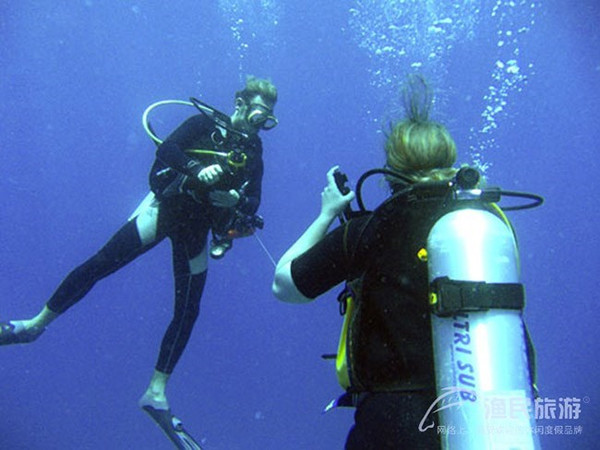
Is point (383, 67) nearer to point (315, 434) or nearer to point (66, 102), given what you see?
point (66, 102)

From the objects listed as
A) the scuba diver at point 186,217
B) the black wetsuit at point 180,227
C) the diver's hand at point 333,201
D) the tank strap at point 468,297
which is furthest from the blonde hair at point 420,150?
the black wetsuit at point 180,227

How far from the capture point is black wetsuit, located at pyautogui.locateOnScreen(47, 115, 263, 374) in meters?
5.55

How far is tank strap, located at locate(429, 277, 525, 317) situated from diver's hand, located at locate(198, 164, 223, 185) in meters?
3.58

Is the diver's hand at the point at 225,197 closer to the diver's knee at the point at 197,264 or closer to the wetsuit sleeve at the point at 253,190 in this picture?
the wetsuit sleeve at the point at 253,190

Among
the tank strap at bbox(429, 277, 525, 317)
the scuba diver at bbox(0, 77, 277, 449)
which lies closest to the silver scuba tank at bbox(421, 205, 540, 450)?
the tank strap at bbox(429, 277, 525, 317)

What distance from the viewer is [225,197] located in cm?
531

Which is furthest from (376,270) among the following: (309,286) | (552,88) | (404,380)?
(552,88)

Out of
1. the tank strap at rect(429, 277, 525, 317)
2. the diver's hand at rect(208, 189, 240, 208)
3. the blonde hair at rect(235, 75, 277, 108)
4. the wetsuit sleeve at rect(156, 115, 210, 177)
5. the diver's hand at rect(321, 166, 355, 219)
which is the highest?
the blonde hair at rect(235, 75, 277, 108)

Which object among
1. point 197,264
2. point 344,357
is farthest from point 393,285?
point 197,264

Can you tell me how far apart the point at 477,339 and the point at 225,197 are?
3.89 metres

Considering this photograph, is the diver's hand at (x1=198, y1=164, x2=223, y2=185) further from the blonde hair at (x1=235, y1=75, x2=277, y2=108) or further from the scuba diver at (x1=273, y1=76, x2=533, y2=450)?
the scuba diver at (x1=273, y1=76, x2=533, y2=450)

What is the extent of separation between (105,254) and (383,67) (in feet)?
137

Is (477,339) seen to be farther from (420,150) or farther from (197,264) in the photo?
(197,264)

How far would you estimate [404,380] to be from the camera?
1.81m
